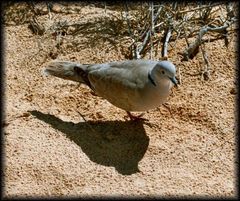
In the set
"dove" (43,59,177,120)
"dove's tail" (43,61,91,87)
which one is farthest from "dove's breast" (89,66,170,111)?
"dove's tail" (43,61,91,87)

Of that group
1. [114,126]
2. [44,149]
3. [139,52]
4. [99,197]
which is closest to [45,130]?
[44,149]

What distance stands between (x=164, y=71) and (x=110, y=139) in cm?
68

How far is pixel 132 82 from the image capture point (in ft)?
13.8

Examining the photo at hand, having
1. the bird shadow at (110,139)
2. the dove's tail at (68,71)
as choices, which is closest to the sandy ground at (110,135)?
the bird shadow at (110,139)

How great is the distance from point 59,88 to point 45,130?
54 cm

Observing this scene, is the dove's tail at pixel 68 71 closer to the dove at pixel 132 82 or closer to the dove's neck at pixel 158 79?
the dove at pixel 132 82

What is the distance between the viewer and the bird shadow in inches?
163

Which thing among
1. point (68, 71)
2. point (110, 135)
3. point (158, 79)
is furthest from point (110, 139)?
point (68, 71)

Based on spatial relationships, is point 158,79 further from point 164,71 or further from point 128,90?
point 128,90

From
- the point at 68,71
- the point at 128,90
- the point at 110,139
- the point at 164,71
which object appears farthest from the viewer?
the point at 68,71

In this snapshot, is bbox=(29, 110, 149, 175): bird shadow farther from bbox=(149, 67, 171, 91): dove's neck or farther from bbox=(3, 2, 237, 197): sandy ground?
bbox=(149, 67, 171, 91): dove's neck

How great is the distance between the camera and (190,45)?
505 centimetres

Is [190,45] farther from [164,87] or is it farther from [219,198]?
[219,198]

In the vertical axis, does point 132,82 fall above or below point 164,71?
below
